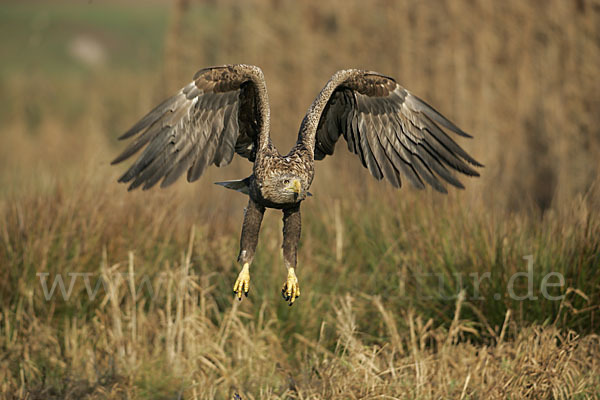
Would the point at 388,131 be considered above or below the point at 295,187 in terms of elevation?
above

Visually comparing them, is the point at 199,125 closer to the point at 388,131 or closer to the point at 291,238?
the point at 291,238

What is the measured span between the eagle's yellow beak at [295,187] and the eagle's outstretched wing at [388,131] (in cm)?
104

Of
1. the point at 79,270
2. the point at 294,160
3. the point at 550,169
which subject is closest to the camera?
the point at 294,160

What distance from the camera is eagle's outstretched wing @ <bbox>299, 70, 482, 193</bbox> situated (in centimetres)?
446

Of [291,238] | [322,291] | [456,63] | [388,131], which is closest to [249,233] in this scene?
[291,238]

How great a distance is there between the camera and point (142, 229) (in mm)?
6434

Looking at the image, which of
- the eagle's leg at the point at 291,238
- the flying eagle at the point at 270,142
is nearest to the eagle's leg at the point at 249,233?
the flying eagle at the point at 270,142

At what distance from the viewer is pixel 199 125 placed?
4211 mm

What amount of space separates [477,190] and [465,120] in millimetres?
2725

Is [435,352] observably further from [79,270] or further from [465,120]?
[465,120]

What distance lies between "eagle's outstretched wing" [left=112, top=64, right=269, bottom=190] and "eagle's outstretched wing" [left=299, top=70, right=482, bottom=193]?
0.56m

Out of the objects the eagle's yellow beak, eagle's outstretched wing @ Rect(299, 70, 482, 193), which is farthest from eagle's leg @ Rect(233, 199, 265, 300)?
eagle's outstretched wing @ Rect(299, 70, 482, 193)

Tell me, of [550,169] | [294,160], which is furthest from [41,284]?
[550,169]

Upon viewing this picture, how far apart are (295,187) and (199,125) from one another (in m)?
0.99
